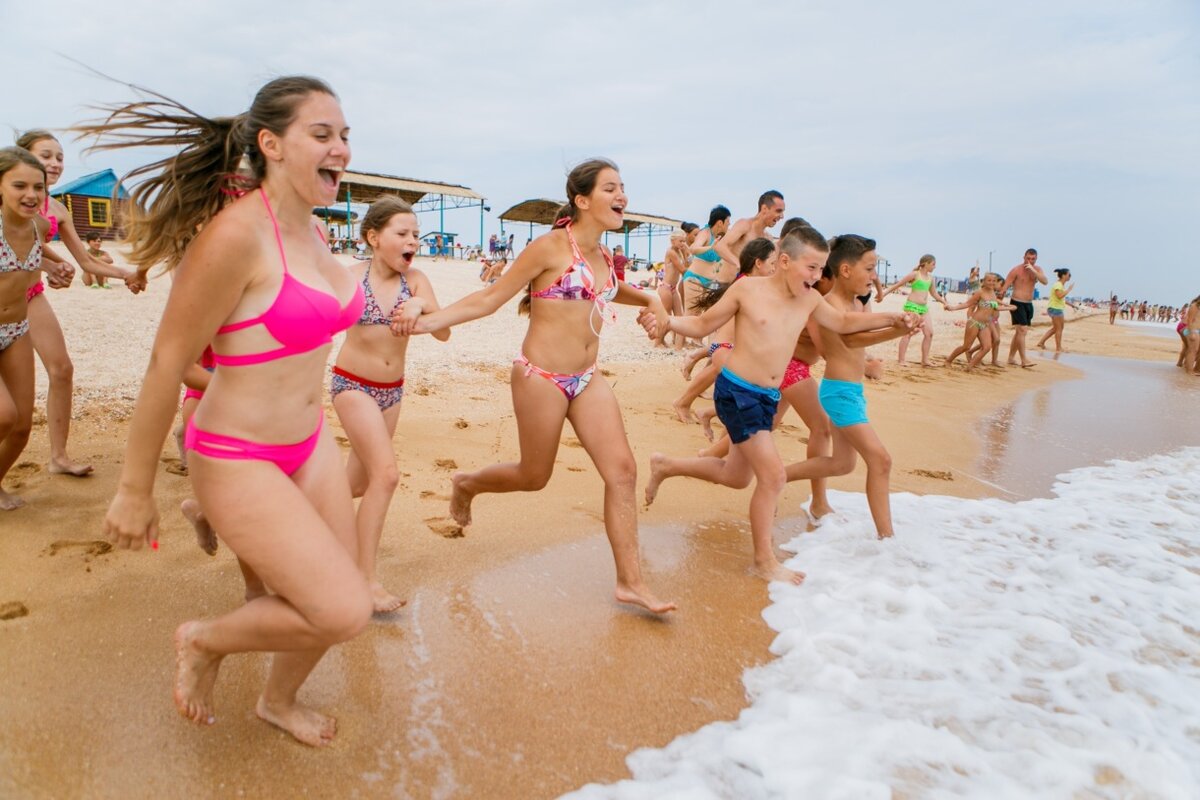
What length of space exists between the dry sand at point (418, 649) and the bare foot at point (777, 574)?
0.13 metres

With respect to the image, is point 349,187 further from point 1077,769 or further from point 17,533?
point 1077,769

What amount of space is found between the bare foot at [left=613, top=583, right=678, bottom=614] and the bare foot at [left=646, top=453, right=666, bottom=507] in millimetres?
1388

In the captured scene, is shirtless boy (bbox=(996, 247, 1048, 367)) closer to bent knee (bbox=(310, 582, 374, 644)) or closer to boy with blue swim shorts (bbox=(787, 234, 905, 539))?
boy with blue swim shorts (bbox=(787, 234, 905, 539))

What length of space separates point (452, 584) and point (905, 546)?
2925 millimetres

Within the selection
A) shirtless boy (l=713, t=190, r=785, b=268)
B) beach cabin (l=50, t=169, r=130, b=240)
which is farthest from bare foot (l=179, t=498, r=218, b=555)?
beach cabin (l=50, t=169, r=130, b=240)

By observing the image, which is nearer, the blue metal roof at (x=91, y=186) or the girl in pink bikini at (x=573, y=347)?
the girl in pink bikini at (x=573, y=347)

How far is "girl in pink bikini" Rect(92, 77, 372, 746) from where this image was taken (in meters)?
2.10

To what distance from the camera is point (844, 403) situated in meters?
4.75

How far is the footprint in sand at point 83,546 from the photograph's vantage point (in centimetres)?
390

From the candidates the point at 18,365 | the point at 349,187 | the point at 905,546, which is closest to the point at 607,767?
the point at 905,546

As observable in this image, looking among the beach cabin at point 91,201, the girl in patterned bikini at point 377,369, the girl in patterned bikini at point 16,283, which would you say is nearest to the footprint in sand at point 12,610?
the girl in patterned bikini at point 16,283

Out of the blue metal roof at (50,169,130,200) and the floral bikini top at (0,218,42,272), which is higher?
the blue metal roof at (50,169,130,200)

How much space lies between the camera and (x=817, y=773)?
8.54 feet

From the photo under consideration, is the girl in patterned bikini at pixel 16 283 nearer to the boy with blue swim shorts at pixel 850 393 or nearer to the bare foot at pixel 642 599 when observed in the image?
the bare foot at pixel 642 599
